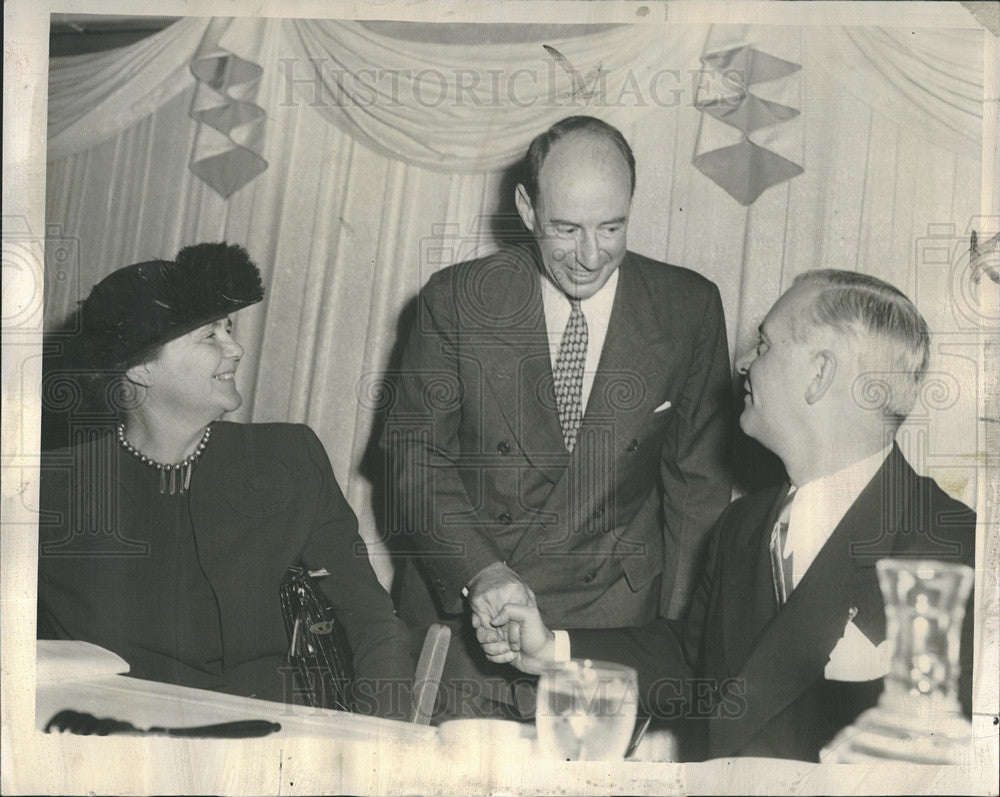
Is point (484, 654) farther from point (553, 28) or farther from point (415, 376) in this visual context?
point (553, 28)

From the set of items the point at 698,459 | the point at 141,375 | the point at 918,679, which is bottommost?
the point at 918,679

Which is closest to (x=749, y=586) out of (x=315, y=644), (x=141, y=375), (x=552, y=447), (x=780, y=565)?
(x=780, y=565)

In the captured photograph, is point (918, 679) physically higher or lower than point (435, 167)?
lower

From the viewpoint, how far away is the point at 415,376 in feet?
8.25

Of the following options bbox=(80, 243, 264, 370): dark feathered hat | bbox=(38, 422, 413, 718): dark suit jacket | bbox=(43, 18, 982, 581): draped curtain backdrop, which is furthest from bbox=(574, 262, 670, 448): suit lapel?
bbox=(80, 243, 264, 370): dark feathered hat

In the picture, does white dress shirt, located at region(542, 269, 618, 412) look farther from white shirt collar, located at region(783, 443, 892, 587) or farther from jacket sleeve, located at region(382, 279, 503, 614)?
white shirt collar, located at region(783, 443, 892, 587)

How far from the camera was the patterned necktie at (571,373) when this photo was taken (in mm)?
→ 2490

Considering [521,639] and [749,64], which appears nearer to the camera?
[521,639]

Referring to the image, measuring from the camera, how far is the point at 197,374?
249cm

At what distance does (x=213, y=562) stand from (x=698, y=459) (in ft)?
4.05

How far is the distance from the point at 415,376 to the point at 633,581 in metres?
0.75

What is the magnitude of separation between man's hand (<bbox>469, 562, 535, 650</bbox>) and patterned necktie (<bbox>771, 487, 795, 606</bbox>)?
597 millimetres

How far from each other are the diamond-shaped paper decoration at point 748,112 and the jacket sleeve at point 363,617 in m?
1.39

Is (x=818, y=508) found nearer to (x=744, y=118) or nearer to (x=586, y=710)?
(x=586, y=710)
